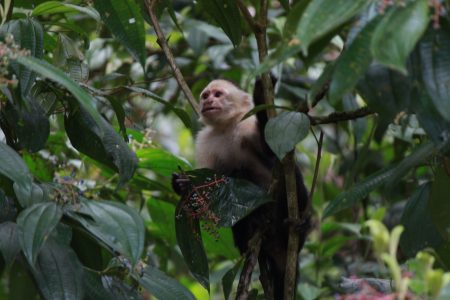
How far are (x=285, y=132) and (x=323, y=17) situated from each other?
2.84 ft

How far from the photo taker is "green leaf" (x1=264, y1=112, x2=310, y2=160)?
2287 millimetres

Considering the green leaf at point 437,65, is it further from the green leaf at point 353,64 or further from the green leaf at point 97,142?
the green leaf at point 97,142

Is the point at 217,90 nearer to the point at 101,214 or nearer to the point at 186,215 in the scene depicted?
the point at 186,215

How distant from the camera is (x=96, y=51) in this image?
17.4 ft

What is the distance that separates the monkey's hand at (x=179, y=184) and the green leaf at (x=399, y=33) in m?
1.90

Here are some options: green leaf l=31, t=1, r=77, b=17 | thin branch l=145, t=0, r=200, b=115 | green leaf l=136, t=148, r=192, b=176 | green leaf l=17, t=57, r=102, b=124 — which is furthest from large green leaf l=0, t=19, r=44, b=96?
green leaf l=136, t=148, r=192, b=176

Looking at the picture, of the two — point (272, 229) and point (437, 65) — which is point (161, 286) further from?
point (272, 229)

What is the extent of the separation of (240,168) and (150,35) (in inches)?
44.8

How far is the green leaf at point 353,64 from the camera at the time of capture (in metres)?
1.53

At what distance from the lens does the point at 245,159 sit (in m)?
4.16

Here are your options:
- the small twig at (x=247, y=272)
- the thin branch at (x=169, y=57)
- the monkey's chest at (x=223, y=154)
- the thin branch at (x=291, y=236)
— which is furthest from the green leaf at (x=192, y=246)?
the monkey's chest at (x=223, y=154)

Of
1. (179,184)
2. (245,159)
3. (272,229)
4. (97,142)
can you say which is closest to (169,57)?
(97,142)

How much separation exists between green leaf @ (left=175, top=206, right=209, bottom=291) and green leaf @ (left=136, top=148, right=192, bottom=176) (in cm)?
64

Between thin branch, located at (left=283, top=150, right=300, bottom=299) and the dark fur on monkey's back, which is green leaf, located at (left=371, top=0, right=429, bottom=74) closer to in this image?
thin branch, located at (left=283, top=150, right=300, bottom=299)
